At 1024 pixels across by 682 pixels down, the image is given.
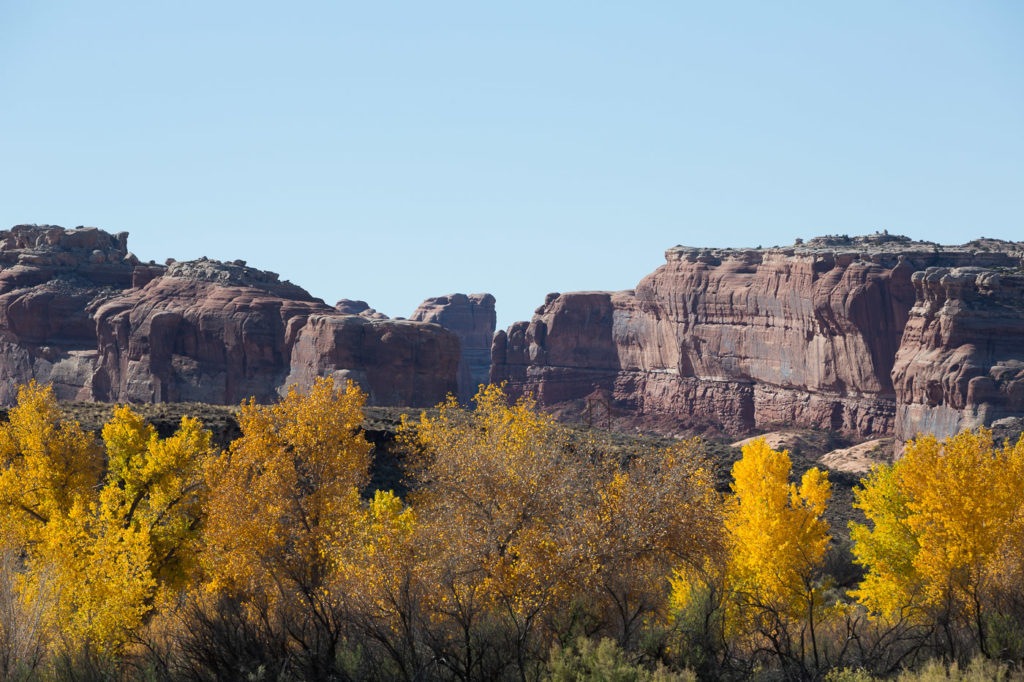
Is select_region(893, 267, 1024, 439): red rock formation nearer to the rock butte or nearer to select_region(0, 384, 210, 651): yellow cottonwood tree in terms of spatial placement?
the rock butte

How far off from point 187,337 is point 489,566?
117300mm

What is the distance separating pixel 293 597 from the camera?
4097 centimetres

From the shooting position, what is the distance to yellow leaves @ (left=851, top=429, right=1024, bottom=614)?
1773 inches

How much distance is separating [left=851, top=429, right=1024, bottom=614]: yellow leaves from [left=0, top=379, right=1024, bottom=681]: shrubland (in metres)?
0.11

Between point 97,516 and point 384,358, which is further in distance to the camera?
point 384,358

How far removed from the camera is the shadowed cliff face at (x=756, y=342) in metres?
147

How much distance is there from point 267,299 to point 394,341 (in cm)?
2268

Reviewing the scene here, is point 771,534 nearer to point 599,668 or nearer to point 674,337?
point 599,668

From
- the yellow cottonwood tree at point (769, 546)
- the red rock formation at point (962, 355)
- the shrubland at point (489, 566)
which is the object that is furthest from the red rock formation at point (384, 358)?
the yellow cottonwood tree at point (769, 546)

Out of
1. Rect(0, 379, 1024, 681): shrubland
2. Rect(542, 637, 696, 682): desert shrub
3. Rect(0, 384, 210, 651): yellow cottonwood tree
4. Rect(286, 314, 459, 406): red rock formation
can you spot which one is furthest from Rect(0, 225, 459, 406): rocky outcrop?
Rect(542, 637, 696, 682): desert shrub

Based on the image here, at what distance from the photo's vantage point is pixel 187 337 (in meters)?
149

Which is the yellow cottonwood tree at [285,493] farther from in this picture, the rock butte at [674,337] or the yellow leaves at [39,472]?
the rock butte at [674,337]

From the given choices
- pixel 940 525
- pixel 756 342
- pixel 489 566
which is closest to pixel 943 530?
pixel 940 525

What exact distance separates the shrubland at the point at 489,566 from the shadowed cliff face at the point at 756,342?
75.5m
